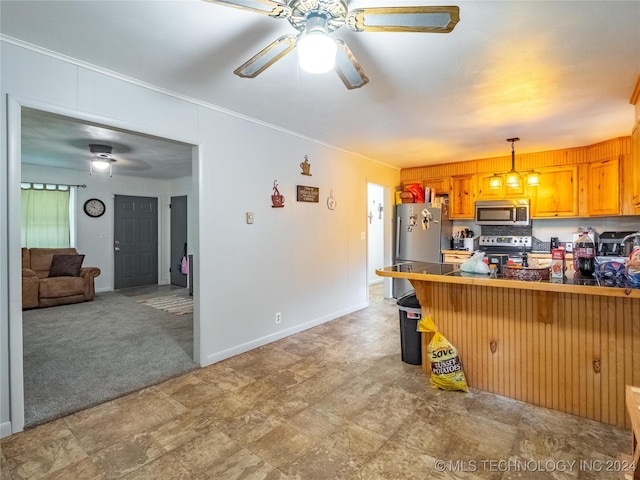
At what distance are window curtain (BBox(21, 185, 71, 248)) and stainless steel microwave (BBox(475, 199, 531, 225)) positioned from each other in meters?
7.22

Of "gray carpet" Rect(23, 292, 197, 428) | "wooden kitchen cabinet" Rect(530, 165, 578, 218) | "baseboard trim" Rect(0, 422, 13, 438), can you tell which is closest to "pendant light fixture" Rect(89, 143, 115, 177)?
"gray carpet" Rect(23, 292, 197, 428)

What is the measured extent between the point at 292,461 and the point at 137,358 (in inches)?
82.6

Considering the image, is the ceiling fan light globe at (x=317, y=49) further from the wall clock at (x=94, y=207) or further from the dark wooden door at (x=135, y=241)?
the dark wooden door at (x=135, y=241)

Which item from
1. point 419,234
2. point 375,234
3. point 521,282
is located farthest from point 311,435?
point 375,234

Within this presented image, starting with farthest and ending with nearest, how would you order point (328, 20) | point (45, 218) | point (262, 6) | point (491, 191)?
point (45, 218), point (491, 191), point (328, 20), point (262, 6)

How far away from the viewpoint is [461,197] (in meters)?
5.34

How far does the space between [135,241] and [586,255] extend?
7.41 m

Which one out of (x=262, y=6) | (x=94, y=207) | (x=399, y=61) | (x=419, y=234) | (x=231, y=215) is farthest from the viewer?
(x=94, y=207)

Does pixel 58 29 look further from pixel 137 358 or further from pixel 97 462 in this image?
pixel 137 358

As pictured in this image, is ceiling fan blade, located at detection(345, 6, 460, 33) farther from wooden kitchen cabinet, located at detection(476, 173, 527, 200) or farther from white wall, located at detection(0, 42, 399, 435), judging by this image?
wooden kitchen cabinet, located at detection(476, 173, 527, 200)

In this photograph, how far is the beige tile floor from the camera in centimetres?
170

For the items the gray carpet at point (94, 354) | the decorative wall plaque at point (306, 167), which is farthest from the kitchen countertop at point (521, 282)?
the gray carpet at point (94, 354)

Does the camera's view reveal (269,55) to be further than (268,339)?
No

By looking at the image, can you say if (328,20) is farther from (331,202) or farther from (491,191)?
(491,191)
